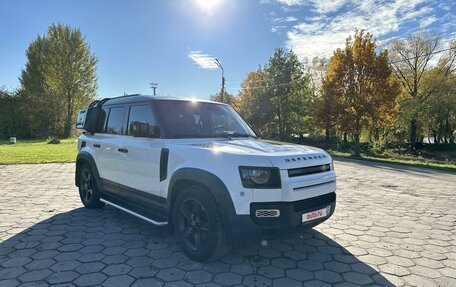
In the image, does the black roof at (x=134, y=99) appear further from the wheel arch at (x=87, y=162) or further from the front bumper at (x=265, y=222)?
the front bumper at (x=265, y=222)

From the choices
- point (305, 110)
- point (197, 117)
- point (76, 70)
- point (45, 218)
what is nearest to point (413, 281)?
point (197, 117)

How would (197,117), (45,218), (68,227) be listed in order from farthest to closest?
(45,218) < (68,227) < (197,117)

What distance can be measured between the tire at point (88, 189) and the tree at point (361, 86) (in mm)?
17205

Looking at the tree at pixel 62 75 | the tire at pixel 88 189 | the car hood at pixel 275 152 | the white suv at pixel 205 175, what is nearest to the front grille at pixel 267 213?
the white suv at pixel 205 175

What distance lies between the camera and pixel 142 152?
13.5 feet

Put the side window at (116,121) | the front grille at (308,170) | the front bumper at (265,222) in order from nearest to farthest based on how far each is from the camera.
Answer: the front bumper at (265,222) < the front grille at (308,170) < the side window at (116,121)

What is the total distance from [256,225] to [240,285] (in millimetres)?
618

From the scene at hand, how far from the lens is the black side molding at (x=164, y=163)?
12.4 ft

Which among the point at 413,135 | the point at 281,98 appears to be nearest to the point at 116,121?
the point at 281,98

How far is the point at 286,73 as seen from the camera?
A: 1278 inches

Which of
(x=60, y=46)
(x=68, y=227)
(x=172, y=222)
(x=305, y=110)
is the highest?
(x=60, y=46)

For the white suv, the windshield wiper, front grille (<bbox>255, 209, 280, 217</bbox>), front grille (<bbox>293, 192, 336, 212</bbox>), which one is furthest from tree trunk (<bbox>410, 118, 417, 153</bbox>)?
front grille (<bbox>255, 209, 280, 217</bbox>)

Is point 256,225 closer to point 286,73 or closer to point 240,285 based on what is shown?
point 240,285

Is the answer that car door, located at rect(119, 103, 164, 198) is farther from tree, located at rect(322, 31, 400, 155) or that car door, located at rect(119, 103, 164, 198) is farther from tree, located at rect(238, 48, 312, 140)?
tree, located at rect(238, 48, 312, 140)
